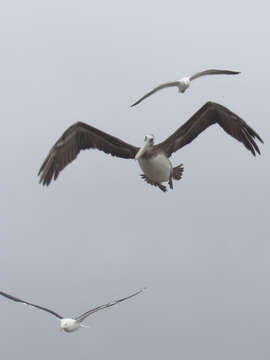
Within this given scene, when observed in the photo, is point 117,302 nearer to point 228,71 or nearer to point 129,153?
point 129,153

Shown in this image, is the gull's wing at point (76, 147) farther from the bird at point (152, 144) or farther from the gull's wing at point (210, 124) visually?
the gull's wing at point (210, 124)

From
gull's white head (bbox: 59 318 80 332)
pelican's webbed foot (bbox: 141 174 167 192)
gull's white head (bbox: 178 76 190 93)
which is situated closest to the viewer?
gull's white head (bbox: 178 76 190 93)

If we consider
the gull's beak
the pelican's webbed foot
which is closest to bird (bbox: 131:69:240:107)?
the gull's beak

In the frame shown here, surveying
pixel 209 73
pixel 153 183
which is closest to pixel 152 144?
pixel 153 183

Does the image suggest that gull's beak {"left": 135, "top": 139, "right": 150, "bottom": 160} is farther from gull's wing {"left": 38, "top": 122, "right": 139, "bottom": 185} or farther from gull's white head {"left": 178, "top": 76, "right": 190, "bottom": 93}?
gull's white head {"left": 178, "top": 76, "right": 190, "bottom": 93}

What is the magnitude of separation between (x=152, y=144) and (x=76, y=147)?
224 centimetres

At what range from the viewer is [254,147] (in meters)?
22.2

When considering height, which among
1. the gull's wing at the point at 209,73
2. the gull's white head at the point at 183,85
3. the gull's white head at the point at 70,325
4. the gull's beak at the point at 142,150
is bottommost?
the gull's white head at the point at 70,325

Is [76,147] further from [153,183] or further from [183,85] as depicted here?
[183,85]

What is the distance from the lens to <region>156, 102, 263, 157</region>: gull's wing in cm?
2216

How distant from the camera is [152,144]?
72.1 feet

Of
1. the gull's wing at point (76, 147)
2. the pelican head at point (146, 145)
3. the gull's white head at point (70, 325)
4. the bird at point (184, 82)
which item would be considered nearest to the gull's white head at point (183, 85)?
the bird at point (184, 82)

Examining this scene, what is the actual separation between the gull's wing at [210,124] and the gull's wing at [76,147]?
1.14 metres

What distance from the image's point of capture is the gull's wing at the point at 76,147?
22.2 meters
